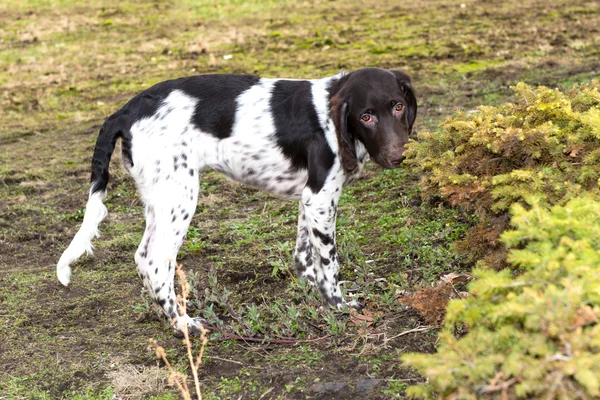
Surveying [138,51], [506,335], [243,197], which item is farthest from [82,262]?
[138,51]

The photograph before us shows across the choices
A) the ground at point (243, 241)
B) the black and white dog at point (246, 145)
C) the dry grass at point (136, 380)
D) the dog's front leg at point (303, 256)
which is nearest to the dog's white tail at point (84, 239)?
the black and white dog at point (246, 145)

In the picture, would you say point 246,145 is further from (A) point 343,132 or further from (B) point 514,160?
(B) point 514,160

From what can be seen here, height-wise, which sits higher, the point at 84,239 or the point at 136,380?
the point at 84,239

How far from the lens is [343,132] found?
4.29 metres

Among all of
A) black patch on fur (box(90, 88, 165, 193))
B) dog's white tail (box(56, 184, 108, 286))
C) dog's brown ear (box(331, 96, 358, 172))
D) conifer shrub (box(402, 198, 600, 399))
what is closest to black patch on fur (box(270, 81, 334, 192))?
dog's brown ear (box(331, 96, 358, 172))

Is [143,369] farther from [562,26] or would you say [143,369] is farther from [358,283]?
[562,26]

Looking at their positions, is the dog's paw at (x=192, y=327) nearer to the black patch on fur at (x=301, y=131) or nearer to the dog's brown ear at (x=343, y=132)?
the black patch on fur at (x=301, y=131)

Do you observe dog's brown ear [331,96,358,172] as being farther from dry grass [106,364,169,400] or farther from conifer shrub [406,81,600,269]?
dry grass [106,364,169,400]

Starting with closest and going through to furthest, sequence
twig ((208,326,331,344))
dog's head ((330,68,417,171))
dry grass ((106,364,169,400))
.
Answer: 1. dry grass ((106,364,169,400))
2. twig ((208,326,331,344))
3. dog's head ((330,68,417,171))

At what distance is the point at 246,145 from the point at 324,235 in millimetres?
713

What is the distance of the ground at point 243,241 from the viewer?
395 centimetres

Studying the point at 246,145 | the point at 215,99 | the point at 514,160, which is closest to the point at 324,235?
the point at 246,145

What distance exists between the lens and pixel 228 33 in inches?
587

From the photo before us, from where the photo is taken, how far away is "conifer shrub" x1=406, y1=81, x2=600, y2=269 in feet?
11.5
